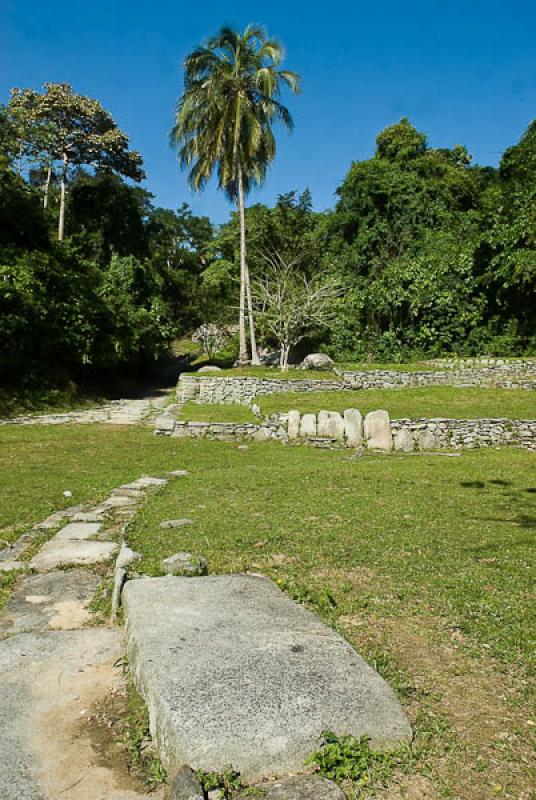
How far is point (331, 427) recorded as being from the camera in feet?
42.4

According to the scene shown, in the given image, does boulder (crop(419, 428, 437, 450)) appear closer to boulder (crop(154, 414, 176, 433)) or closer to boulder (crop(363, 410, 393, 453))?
boulder (crop(363, 410, 393, 453))

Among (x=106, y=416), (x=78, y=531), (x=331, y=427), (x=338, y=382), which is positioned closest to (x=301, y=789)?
(x=78, y=531)

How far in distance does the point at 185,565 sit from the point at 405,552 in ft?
6.62

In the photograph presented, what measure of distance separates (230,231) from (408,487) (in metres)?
32.0

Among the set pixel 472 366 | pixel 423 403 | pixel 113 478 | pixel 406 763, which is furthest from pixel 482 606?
pixel 472 366

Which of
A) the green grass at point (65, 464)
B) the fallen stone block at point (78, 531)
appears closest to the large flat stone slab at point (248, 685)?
the fallen stone block at point (78, 531)

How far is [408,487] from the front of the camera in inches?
325

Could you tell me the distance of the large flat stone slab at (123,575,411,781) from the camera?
7.65 feet

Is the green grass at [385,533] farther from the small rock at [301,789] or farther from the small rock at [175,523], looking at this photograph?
the small rock at [301,789]

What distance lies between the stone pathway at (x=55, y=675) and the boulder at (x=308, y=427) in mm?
7821

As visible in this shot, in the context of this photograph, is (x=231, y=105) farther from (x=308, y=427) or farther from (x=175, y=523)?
(x=175, y=523)

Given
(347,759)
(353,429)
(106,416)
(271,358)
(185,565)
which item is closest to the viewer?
(347,759)

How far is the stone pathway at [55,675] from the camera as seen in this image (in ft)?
7.68

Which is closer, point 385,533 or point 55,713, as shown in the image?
point 55,713
